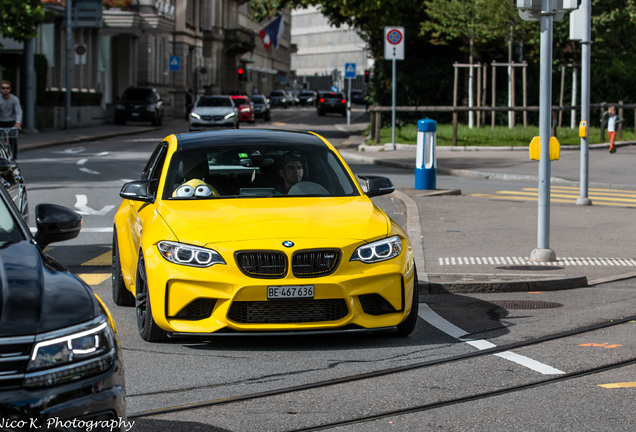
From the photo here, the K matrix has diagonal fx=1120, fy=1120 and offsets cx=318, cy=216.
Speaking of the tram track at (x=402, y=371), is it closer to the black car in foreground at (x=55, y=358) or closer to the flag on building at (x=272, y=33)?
the black car in foreground at (x=55, y=358)

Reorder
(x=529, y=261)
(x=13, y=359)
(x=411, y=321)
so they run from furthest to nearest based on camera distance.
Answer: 1. (x=529, y=261)
2. (x=411, y=321)
3. (x=13, y=359)

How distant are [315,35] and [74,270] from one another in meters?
168

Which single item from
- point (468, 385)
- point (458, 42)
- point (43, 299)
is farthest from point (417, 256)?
point (458, 42)

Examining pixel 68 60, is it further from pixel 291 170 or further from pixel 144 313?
pixel 144 313

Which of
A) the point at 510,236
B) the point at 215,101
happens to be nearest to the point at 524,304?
the point at 510,236

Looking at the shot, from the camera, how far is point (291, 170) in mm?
8164

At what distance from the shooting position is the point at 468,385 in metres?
5.94

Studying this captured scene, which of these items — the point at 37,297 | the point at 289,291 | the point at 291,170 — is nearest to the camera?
the point at 37,297

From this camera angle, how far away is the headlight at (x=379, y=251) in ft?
22.5

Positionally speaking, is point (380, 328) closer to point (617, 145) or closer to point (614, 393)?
point (614, 393)

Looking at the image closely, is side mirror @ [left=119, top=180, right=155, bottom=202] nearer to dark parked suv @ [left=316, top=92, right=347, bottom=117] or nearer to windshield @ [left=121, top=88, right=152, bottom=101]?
windshield @ [left=121, top=88, right=152, bottom=101]

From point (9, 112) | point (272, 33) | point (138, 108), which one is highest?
point (272, 33)

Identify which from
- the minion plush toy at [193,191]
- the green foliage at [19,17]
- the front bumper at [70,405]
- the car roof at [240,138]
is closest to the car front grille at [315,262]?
the minion plush toy at [193,191]

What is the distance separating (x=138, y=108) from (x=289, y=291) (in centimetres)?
4536
